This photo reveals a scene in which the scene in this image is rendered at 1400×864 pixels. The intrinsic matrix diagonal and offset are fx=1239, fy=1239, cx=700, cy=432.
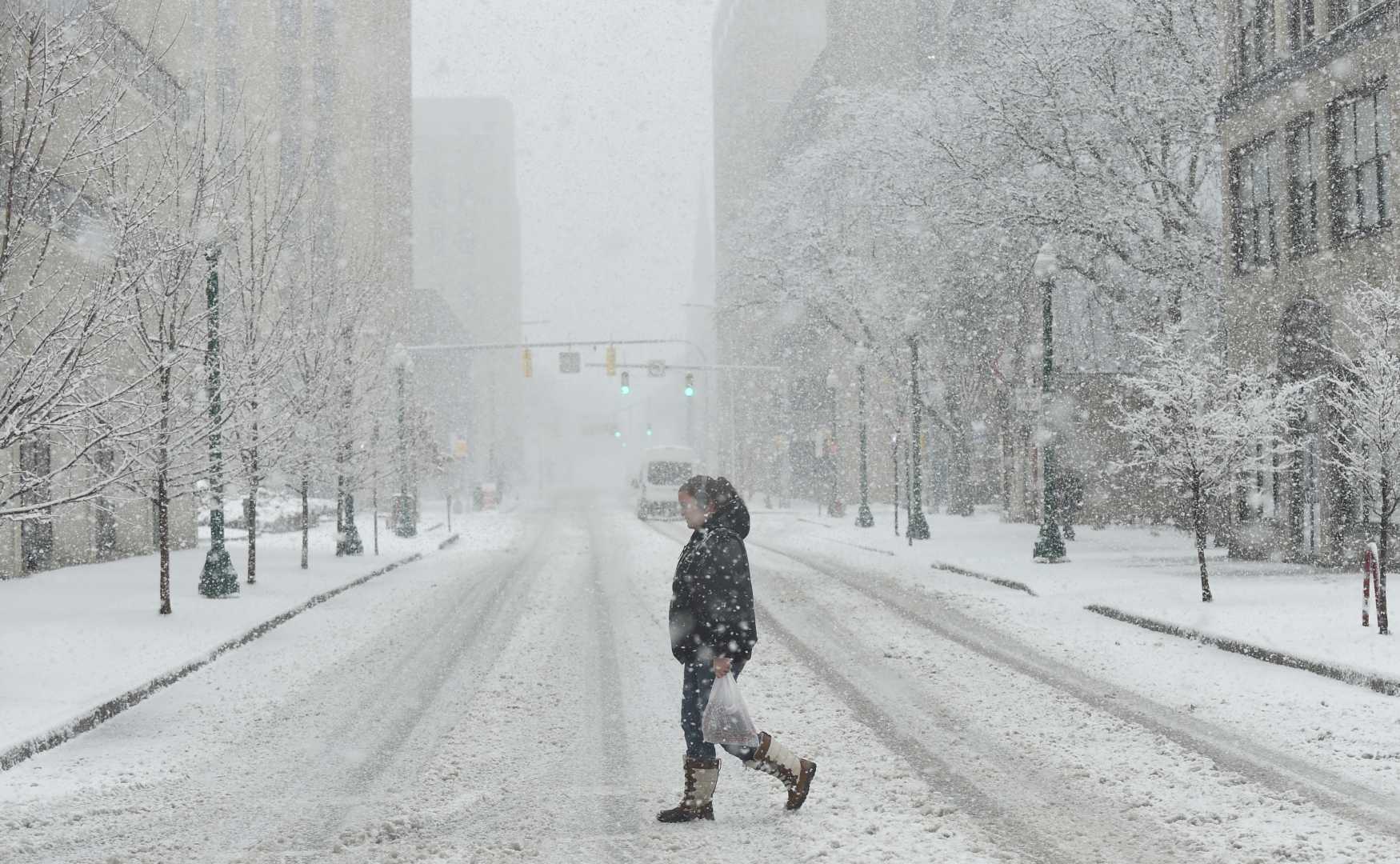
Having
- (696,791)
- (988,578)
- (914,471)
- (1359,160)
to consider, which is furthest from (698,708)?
(914,471)

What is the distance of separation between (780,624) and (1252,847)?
9.12 m

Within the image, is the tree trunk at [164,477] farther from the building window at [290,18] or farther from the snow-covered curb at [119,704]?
the building window at [290,18]

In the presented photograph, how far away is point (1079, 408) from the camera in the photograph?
32656 millimetres

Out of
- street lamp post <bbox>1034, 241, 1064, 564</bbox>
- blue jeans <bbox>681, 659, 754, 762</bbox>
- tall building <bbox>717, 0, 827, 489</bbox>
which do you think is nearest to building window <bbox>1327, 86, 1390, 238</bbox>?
street lamp post <bbox>1034, 241, 1064, 564</bbox>

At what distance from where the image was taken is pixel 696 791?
639cm

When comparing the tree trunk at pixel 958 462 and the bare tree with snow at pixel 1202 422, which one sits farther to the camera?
the tree trunk at pixel 958 462

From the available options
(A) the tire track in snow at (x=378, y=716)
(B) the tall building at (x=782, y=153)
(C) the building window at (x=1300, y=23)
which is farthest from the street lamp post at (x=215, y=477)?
(B) the tall building at (x=782, y=153)

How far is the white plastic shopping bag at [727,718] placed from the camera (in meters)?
6.11

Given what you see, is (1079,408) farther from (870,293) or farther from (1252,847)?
(1252,847)

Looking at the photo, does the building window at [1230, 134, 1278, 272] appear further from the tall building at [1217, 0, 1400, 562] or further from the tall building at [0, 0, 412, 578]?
the tall building at [0, 0, 412, 578]

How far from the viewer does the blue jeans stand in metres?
6.32

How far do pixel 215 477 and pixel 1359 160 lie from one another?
1799 centimetres

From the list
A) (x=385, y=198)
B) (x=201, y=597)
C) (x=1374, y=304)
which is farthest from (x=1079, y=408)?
(x=385, y=198)

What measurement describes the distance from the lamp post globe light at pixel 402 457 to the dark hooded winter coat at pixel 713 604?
23.3 metres
